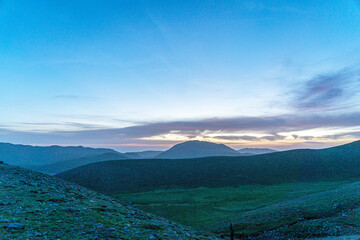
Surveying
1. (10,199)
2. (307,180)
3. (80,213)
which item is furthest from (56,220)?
(307,180)

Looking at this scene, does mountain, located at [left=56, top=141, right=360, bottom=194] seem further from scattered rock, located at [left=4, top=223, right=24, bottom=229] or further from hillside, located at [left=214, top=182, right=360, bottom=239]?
scattered rock, located at [left=4, top=223, right=24, bottom=229]

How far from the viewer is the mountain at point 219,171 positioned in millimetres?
102375

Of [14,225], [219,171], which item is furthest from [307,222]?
[219,171]

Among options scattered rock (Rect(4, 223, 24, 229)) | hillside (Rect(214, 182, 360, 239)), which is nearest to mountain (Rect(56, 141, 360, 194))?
hillside (Rect(214, 182, 360, 239))

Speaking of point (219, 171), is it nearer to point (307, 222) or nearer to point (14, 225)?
point (307, 222)

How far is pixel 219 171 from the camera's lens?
411 ft

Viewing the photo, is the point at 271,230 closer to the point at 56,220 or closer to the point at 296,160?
the point at 56,220

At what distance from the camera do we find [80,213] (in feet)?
52.4

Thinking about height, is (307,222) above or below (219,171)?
above

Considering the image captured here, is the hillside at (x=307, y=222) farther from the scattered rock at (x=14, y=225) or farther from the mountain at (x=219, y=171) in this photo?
the mountain at (x=219, y=171)

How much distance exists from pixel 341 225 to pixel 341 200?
13.5 metres

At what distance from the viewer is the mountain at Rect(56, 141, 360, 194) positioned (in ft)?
336

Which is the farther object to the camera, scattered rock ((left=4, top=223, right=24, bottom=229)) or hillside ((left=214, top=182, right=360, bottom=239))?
hillside ((left=214, top=182, right=360, bottom=239))

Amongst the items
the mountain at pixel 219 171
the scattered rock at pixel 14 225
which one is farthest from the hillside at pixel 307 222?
the mountain at pixel 219 171
